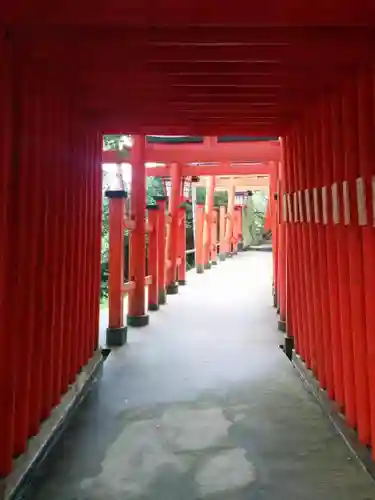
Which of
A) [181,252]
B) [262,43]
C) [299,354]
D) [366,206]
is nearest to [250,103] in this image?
[262,43]

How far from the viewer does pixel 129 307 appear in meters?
5.94

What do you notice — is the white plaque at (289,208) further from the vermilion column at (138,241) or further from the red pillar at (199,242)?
the red pillar at (199,242)

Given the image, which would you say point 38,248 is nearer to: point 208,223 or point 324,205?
point 324,205

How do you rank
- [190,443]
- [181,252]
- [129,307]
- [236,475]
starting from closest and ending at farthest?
1. [236,475]
2. [190,443]
3. [129,307]
4. [181,252]

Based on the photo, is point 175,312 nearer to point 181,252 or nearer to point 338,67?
point 181,252

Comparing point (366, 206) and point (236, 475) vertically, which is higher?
point (366, 206)

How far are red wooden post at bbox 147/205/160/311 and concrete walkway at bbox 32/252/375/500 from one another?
1.96 m

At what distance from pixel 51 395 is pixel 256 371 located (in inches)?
71.8

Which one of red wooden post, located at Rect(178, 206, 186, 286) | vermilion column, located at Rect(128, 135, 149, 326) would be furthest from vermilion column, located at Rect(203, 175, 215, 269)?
vermilion column, located at Rect(128, 135, 149, 326)

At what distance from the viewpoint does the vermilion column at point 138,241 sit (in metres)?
5.84

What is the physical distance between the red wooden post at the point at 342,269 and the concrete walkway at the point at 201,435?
0.27 metres

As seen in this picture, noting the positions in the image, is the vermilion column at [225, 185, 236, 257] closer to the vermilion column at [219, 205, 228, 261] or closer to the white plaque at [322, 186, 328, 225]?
the vermilion column at [219, 205, 228, 261]

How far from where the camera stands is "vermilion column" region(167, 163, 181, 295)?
859cm

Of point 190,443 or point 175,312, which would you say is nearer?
point 190,443
